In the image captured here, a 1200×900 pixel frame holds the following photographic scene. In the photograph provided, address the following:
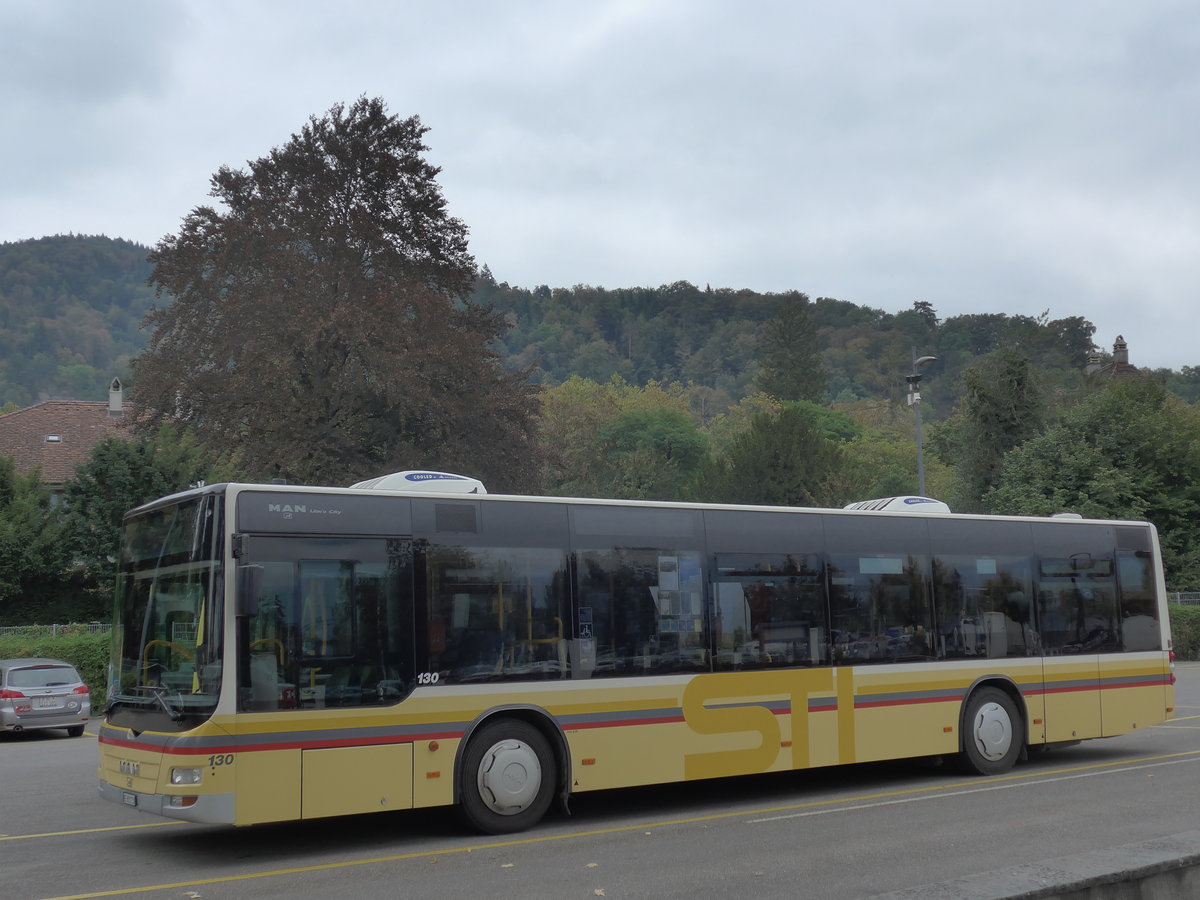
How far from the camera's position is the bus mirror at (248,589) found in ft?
30.8

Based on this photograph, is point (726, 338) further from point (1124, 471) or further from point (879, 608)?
point (879, 608)

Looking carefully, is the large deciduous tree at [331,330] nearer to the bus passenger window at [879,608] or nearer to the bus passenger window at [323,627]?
the bus passenger window at [879,608]

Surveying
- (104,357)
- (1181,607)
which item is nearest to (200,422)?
(1181,607)

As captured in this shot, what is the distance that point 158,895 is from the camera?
8.37 metres

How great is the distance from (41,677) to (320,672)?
15470mm

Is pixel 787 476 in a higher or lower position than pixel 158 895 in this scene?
higher

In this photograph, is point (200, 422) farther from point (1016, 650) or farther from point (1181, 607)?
point (1181, 607)

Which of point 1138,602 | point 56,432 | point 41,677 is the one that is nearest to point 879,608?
point 1138,602

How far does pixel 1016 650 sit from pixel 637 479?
62161 mm

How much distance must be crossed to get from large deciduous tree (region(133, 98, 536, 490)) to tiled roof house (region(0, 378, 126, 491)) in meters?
19.9

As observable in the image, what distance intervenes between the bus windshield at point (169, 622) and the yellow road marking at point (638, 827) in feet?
4.27

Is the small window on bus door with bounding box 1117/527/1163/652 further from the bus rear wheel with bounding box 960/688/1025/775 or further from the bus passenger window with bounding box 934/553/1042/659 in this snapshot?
the bus rear wheel with bounding box 960/688/1025/775

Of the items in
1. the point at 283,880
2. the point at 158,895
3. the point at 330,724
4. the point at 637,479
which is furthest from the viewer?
the point at 637,479

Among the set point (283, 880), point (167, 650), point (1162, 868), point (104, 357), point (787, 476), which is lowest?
point (283, 880)
